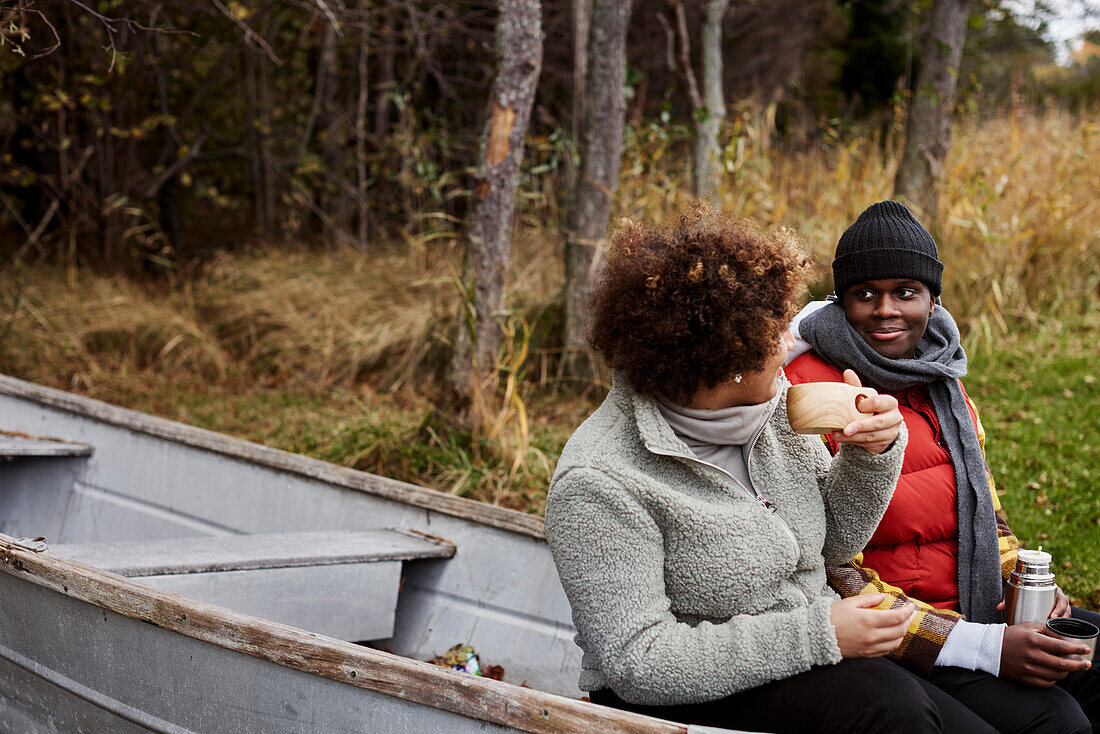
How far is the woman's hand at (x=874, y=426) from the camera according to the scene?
1.96m

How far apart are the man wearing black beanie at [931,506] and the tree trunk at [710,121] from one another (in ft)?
12.9

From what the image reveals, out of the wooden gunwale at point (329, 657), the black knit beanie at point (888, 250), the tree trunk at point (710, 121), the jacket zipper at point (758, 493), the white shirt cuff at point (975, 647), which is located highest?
the tree trunk at point (710, 121)

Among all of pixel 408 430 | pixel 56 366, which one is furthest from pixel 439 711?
pixel 56 366

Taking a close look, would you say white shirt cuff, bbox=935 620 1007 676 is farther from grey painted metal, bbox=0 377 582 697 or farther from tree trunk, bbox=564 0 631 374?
tree trunk, bbox=564 0 631 374

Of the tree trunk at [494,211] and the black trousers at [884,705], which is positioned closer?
the black trousers at [884,705]

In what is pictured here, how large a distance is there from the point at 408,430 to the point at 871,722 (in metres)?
3.73

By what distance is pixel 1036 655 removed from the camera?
6.61ft

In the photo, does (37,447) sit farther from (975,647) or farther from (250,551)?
(975,647)

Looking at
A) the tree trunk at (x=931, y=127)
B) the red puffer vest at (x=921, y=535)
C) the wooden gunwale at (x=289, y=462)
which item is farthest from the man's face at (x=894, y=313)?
the tree trunk at (x=931, y=127)

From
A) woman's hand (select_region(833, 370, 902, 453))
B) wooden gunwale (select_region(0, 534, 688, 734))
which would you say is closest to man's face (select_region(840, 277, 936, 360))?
woman's hand (select_region(833, 370, 902, 453))

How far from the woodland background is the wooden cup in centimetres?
226

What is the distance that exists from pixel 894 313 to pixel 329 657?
1.55m

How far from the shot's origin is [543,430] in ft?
18.2

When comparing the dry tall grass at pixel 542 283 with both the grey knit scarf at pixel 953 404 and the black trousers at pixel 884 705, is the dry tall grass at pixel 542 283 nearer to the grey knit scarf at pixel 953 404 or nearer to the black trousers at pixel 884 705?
the grey knit scarf at pixel 953 404
